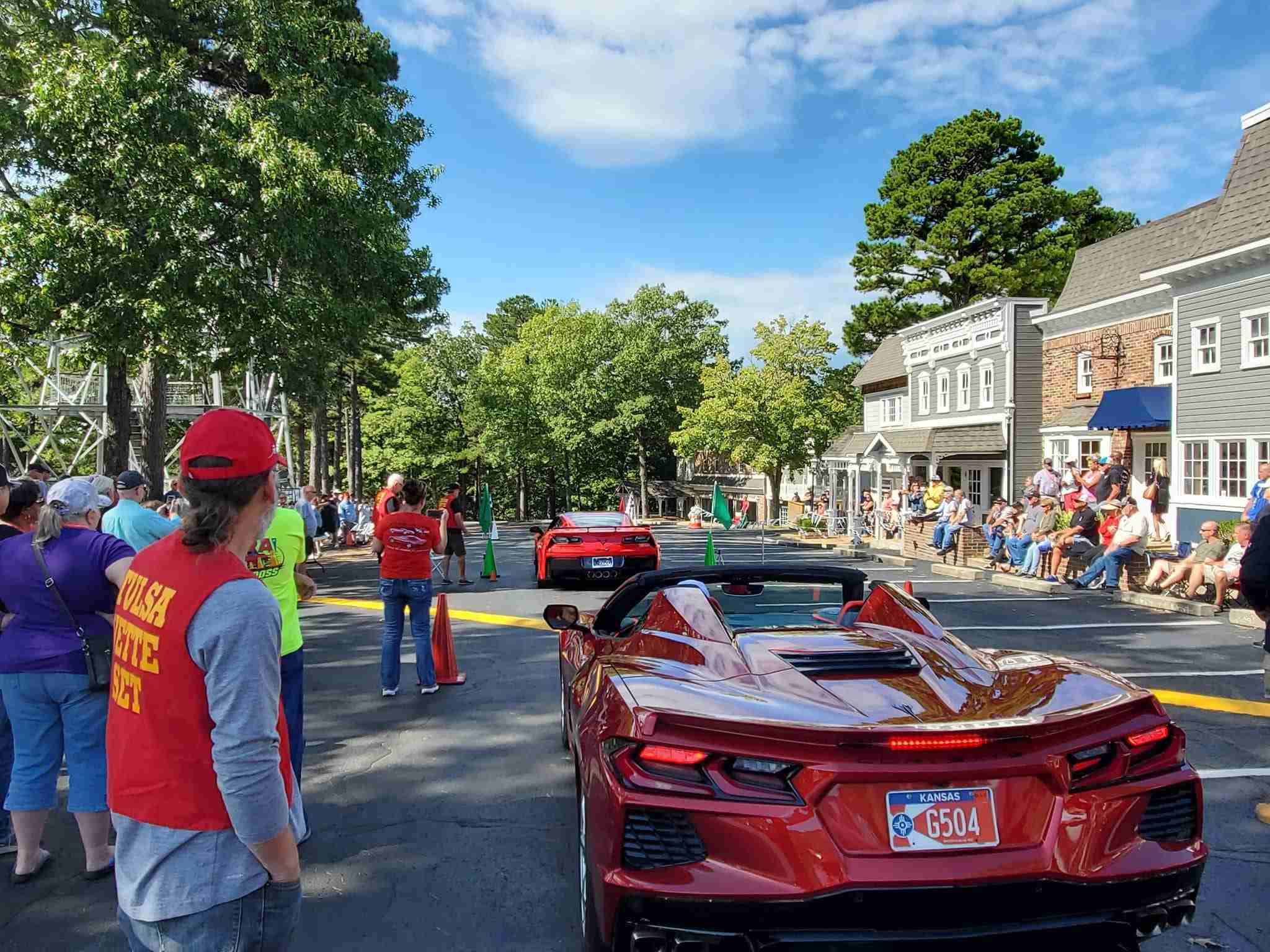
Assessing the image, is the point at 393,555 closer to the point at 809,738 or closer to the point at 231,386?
the point at 809,738

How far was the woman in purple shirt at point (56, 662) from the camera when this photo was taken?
3.92 metres

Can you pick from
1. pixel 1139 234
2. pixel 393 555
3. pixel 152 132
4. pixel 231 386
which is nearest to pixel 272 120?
pixel 152 132

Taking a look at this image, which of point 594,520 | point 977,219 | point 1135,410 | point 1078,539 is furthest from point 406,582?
point 977,219

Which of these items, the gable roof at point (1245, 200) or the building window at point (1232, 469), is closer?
the gable roof at point (1245, 200)

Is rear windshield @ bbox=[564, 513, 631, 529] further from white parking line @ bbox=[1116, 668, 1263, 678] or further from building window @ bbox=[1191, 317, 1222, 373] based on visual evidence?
building window @ bbox=[1191, 317, 1222, 373]

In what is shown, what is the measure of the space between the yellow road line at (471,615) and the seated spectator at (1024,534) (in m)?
9.68

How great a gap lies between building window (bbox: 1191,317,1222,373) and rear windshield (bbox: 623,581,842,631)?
60.9 feet

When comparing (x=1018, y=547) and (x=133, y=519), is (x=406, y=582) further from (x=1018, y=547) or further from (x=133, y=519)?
(x=1018, y=547)

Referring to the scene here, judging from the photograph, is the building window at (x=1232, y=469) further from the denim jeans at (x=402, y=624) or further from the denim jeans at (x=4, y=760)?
the denim jeans at (x=4, y=760)

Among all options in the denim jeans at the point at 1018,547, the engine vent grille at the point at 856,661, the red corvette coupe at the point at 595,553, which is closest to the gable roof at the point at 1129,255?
the denim jeans at the point at 1018,547

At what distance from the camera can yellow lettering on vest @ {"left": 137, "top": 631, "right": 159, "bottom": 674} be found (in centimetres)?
186

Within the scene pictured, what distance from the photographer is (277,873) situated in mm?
1902

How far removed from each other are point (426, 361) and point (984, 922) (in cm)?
5169

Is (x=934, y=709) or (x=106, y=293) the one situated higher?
(x=106, y=293)
